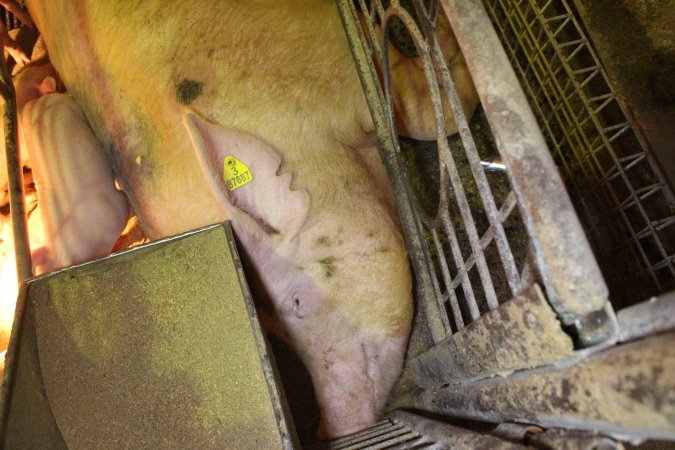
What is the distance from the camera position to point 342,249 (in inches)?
78.2

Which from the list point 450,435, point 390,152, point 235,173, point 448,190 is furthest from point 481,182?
point 235,173

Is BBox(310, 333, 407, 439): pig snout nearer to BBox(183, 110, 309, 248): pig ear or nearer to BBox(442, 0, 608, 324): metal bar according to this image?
BBox(183, 110, 309, 248): pig ear

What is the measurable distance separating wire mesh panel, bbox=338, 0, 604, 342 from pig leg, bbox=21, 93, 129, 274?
4.14ft

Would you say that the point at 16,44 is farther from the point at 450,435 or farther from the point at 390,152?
the point at 450,435

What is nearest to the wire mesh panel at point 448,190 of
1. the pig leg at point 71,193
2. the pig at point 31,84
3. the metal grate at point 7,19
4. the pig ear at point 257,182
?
the pig ear at point 257,182

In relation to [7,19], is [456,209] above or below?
below

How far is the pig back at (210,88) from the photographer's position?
1.99 m

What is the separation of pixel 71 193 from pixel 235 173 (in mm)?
824

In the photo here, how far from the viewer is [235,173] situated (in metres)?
1.96

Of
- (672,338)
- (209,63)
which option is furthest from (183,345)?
(672,338)

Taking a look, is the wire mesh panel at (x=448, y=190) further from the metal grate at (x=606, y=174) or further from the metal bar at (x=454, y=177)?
the metal grate at (x=606, y=174)

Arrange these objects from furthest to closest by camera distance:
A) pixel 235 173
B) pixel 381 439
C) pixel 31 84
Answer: pixel 31 84 → pixel 235 173 → pixel 381 439

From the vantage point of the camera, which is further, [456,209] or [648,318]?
[456,209]

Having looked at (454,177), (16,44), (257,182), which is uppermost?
(16,44)
